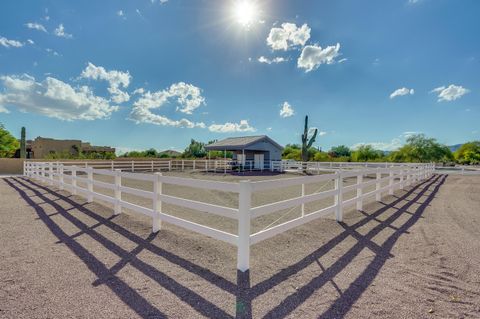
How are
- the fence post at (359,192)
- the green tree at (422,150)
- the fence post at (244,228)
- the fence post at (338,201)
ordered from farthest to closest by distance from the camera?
1. the green tree at (422,150)
2. the fence post at (359,192)
3. the fence post at (338,201)
4. the fence post at (244,228)

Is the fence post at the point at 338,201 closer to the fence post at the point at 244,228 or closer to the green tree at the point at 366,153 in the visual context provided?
the fence post at the point at 244,228

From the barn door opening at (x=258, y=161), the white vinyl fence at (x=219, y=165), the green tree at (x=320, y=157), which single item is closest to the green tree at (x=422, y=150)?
the green tree at (x=320, y=157)

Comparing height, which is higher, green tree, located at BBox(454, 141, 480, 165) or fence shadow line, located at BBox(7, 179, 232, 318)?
green tree, located at BBox(454, 141, 480, 165)

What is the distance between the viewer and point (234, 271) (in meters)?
2.99

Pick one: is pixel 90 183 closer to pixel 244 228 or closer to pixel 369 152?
→ pixel 244 228

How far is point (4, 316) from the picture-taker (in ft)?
6.98

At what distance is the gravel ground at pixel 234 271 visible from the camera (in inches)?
89.7

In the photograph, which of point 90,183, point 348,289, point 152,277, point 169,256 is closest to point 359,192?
point 348,289

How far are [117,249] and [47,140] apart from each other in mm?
55117

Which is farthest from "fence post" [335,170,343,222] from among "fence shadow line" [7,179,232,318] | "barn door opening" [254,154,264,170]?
"barn door opening" [254,154,264,170]

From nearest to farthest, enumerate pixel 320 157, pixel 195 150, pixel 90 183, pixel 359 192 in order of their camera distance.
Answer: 1. pixel 359 192
2. pixel 90 183
3. pixel 320 157
4. pixel 195 150

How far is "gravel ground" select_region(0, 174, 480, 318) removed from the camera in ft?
7.48

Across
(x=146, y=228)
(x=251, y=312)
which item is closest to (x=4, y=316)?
(x=251, y=312)

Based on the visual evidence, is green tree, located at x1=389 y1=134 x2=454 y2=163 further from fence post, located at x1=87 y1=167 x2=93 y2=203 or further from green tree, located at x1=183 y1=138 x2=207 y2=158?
fence post, located at x1=87 y1=167 x2=93 y2=203
